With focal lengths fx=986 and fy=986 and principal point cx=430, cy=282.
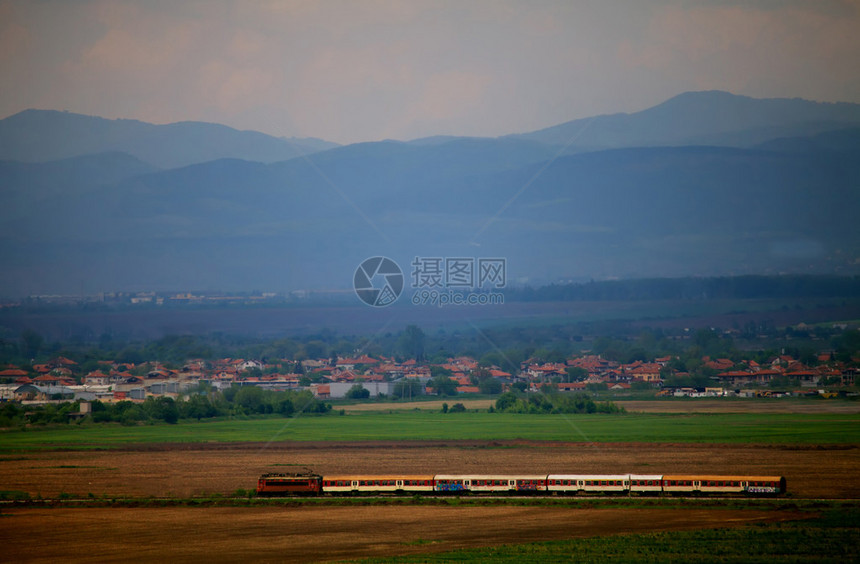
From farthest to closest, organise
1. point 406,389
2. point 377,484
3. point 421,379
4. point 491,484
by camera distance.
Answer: point 421,379
point 406,389
point 377,484
point 491,484

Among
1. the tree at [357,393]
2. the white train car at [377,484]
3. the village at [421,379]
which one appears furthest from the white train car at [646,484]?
the tree at [357,393]

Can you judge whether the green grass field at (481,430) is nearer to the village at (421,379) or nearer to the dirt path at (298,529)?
the village at (421,379)

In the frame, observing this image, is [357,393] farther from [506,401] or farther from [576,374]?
[576,374]

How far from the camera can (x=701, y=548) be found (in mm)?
35000

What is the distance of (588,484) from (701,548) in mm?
12935

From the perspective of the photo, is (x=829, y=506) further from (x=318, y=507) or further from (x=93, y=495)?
(x=93, y=495)

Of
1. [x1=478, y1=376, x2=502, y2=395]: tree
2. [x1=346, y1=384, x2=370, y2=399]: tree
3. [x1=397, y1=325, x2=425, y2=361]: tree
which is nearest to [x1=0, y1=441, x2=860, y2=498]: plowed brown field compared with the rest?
[x1=346, y1=384, x2=370, y2=399]: tree

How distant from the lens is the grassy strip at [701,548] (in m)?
33.7

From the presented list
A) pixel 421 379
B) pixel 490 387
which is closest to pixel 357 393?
pixel 421 379

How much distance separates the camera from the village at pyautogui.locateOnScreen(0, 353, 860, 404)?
109 meters

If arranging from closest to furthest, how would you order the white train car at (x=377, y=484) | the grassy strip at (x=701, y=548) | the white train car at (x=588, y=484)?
the grassy strip at (x=701, y=548)
the white train car at (x=588, y=484)
the white train car at (x=377, y=484)

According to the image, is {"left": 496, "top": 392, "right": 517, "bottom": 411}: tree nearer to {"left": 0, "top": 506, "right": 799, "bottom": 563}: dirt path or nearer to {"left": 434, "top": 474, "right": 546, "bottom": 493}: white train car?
{"left": 434, "top": 474, "right": 546, "bottom": 493}: white train car

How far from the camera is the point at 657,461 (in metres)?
57.7

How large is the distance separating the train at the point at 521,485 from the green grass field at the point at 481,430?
21.7 m
